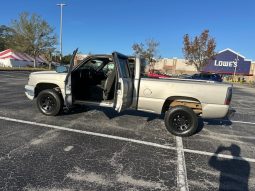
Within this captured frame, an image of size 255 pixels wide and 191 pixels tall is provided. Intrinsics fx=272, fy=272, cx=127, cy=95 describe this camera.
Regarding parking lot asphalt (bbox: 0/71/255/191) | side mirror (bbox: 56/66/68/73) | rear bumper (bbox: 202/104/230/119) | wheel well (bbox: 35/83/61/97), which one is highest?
side mirror (bbox: 56/66/68/73)

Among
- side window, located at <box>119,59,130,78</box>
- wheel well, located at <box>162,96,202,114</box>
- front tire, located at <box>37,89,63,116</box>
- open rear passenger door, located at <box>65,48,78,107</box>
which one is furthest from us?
front tire, located at <box>37,89,63,116</box>

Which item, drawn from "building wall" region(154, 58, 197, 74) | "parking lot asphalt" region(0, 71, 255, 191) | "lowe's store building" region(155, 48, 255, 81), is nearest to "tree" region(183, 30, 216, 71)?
"lowe's store building" region(155, 48, 255, 81)

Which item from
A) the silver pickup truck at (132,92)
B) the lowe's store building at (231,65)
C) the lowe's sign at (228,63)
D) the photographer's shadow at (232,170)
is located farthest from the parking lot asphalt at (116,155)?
the lowe's sign at (228,63)

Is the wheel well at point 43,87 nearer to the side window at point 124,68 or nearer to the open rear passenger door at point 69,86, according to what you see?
the open rear passenger door at point 69,86

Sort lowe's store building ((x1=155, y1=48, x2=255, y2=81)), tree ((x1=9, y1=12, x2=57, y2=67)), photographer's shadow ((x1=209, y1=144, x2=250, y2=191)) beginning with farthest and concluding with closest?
1. lowe's store building ((x1=155, y1=48, x2=255, y2=81))
2. tree ((x1=9, y1=12, x2=57, y2=67))
3. photographer's shadow ((x1=209, y1=144, x2=250, y2=191))

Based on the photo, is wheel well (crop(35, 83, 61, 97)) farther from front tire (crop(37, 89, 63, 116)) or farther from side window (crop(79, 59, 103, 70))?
side window (crop(79, 59, 103, 70))

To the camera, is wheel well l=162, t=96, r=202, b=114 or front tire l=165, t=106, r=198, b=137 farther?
wheel well l=162, t=96, r=202, b=114

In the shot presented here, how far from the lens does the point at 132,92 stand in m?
6.90

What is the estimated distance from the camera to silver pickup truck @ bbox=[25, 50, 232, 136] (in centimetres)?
639

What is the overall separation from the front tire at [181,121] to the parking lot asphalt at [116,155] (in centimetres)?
20

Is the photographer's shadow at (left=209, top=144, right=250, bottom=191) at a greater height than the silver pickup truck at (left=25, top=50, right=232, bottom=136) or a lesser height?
lesser

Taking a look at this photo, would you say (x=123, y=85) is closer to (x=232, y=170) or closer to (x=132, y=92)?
(x=132, y=92)

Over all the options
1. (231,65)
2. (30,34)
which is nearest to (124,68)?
(30,34)

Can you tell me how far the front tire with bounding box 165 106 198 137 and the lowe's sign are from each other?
232ft
